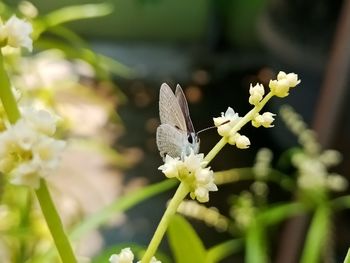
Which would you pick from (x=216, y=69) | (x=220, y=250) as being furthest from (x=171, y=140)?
(x=216, y=69)

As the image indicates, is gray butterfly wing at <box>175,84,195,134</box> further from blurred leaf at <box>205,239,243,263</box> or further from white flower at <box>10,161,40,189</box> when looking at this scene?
blurred leaf at <box>205,239,243,263</box>

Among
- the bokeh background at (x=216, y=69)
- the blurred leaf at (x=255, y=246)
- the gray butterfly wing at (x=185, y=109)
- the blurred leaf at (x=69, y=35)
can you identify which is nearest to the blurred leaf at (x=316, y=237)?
the blurred leaf at (x=255, y=246)

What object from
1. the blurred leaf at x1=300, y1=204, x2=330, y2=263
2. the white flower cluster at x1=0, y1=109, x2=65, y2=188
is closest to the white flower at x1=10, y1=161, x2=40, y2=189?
the white flower cluster at x1=0, y1=109, x2=65, y2=188

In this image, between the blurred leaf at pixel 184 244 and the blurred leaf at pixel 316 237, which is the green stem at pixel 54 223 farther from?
the blurred leaf at pixel 316 237

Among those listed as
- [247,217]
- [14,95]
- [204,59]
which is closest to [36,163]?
[14,95]

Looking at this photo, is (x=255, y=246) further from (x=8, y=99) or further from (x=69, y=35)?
(x=8, y=99)

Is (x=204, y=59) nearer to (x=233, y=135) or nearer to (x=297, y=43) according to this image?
(x=297, y=43)
